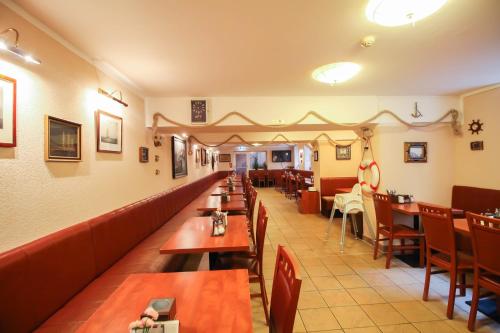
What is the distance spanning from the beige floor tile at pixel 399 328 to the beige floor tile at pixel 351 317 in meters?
0.10

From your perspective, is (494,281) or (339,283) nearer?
(494,281)

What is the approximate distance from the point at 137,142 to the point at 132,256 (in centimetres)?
161

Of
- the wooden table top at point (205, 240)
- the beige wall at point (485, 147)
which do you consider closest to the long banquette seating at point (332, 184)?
the beige wall at point (485, 147)

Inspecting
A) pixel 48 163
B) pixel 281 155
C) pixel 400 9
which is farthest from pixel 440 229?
pixel 281 155

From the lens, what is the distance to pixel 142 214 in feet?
9.20

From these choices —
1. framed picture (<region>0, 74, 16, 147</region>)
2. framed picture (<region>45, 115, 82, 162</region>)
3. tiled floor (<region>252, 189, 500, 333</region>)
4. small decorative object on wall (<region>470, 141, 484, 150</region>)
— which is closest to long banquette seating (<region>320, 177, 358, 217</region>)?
tiled floor (<region>252, 189, 500, 333</region>)

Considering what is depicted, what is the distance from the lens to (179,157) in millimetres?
5172

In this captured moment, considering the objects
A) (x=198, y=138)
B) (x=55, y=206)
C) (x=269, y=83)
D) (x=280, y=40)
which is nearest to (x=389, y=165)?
(x=269, y=83)

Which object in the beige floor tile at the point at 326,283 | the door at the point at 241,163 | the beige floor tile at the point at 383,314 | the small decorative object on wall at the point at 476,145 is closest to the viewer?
the beige floor tile at the point at 383,314

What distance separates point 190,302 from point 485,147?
4.64 m

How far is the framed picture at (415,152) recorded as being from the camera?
3.92 m

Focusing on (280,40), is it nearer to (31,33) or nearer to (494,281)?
(31,33)

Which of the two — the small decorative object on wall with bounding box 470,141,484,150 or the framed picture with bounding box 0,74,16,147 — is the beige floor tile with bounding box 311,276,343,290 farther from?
the small decorative object on wall with bounding box 470,141,484,150

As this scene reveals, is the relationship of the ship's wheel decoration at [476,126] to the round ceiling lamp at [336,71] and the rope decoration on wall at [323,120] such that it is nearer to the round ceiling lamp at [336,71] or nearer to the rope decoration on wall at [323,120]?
the rope decoration on wall at [323,120]
